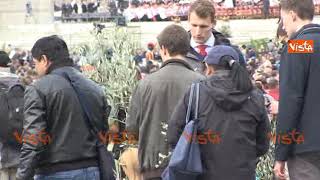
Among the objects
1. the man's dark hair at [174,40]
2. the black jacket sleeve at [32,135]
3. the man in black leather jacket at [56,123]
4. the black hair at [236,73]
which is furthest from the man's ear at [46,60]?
the black hair at [236,73]

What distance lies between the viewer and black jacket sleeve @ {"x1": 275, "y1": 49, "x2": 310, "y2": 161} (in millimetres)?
3941

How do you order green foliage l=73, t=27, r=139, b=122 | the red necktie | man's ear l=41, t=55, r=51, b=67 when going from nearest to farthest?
man's ear l=41, t=55, r=51, b=67 → the red necktie → green foliage l=73, t=27, r=139, b=122

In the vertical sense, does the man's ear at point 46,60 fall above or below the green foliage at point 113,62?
above

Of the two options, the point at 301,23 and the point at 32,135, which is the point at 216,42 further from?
the point at 32,135

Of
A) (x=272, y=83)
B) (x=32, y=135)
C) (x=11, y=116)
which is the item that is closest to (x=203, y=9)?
(x=32, y=135)

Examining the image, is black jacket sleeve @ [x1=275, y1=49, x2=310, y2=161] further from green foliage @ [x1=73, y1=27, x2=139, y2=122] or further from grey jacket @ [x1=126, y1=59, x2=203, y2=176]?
green foliage @ [x1=73, y1=27, x2=139, y2=122]

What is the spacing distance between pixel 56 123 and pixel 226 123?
120 cm

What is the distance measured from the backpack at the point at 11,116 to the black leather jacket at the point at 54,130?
133 centimetres

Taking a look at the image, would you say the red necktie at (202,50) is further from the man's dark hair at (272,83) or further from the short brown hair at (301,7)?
the man's dark hair at (272,83)

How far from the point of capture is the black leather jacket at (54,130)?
416cm

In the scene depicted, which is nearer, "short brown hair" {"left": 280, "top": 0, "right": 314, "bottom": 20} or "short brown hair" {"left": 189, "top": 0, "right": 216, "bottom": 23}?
"short brown hair" {"left": 280, "top": 0, "right": 314, "bottom": 20}

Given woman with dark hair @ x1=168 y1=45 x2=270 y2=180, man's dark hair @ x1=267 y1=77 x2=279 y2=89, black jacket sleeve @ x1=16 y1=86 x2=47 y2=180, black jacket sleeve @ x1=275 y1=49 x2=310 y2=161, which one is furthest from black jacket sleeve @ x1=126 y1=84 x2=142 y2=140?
man's dark hair @ x1=267 y1=77 x2=279 y2=89

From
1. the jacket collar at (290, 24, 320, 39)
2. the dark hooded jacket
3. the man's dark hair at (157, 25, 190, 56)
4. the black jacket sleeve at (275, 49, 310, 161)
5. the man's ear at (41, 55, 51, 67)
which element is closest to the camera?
the dark hooded jacket

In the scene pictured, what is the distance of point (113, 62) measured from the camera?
639cm
